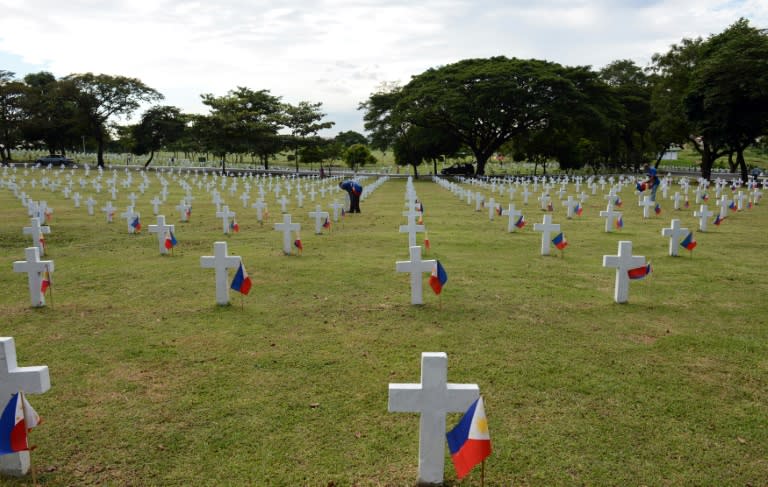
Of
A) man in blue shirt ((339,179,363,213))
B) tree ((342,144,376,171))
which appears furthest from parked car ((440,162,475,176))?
man in blue shirt ((339,179,363,213))

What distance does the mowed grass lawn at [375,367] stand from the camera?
3.55 metres

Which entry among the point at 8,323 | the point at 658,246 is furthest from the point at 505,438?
the point at 658,246

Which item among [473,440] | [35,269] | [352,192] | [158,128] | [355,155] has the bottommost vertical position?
[473,440]

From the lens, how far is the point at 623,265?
23.5ft

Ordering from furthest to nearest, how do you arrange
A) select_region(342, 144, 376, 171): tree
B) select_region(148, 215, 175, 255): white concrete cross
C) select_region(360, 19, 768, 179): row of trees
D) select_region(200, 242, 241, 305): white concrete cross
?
1. select_region(342, 144, 376, 171): tree
2. select_region(360, 19, 768, 179): row of trees
3. select_region(148, 215, 175, 255): white concrete cross
4. select_region(200, 242, 241, 305): white concrete cross

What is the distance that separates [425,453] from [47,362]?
405cm

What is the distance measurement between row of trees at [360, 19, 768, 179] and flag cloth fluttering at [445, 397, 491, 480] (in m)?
32.1

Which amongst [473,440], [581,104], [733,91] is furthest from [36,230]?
[581,104]

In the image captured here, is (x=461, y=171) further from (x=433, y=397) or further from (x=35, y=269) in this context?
(x=433, y=397)

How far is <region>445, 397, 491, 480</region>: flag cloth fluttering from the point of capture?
288 centimetres

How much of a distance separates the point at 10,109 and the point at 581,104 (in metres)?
48.4

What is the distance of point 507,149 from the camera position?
229 ft

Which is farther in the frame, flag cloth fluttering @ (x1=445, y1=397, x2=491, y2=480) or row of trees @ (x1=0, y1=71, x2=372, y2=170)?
row of trees @ (x1=0, y1=71, x2=372, y2=170)

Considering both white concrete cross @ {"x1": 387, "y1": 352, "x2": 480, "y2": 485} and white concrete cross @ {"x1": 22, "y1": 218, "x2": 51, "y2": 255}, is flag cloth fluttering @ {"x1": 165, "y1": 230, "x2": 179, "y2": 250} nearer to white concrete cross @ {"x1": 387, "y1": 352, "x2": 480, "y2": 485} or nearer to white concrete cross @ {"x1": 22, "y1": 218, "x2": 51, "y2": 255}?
white concrete cross @ {"x1": 22, "y1": 218, "x2": 51, "y2": 255}
